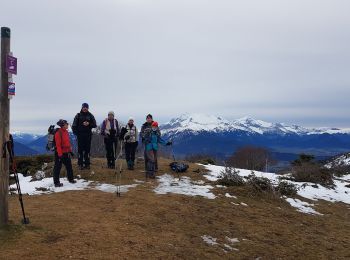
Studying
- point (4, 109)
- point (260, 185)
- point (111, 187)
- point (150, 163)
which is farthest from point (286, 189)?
point (4, 109)

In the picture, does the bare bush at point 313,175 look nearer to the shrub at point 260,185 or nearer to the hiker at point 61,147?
the shrub at point 260,185

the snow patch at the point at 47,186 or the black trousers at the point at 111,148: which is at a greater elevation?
the black trousers at the point at 111,148

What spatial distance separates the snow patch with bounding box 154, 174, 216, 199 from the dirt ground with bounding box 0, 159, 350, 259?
0.38 m

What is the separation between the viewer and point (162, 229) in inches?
390

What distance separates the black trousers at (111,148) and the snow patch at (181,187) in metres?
2.04

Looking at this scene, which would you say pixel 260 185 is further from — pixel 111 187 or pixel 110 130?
pixel 110 130

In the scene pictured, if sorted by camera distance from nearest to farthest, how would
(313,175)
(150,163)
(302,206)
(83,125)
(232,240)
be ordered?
(232,240) → (302,206) → (83,125) → (150,163) → (313,175)

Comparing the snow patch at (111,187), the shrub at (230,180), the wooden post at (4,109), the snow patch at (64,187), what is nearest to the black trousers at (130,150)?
the snow patch at (64,187)

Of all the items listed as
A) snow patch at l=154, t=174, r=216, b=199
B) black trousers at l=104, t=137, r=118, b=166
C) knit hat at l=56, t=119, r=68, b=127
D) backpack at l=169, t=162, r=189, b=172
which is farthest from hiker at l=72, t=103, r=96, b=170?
backpack at l=169, t=162, r=189, b=172

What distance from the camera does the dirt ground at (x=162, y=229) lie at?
8.24 metres

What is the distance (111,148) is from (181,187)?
3.42 meters

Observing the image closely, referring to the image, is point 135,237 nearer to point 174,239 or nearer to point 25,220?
point 174,239

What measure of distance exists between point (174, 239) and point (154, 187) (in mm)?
5252

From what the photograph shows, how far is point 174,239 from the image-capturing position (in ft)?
30.5
